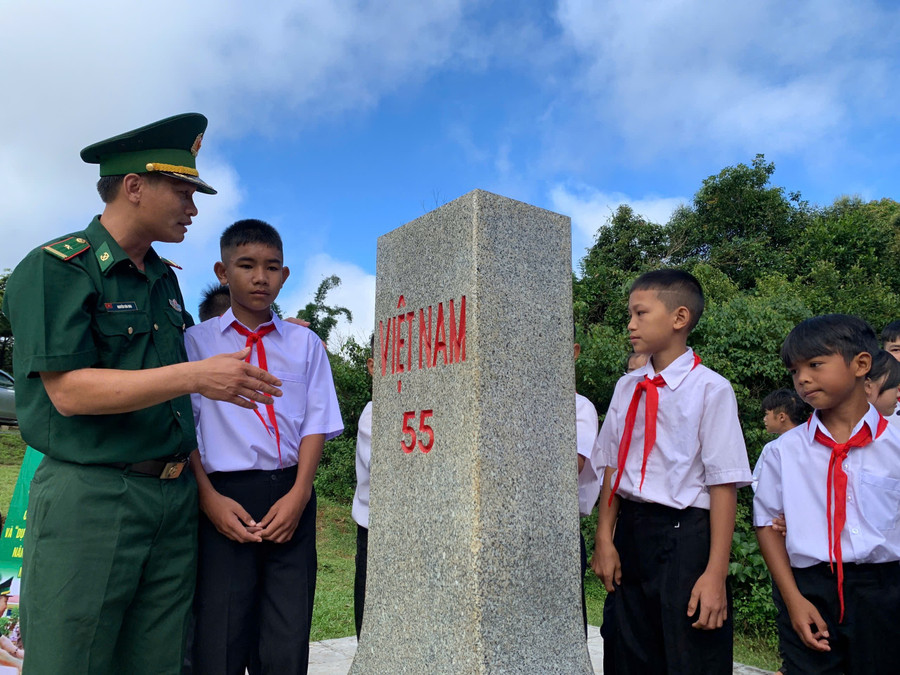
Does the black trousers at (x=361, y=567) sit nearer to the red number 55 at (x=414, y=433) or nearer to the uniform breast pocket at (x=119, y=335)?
the red number 55 at (x=414, y=433)

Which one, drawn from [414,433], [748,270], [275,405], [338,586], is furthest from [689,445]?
[748,270]

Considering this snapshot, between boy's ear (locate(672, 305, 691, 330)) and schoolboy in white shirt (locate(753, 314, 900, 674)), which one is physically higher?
boy's ear (locate(672, 305, 691, 330))

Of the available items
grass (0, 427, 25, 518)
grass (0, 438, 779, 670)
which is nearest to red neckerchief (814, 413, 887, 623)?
grass (0, 438, 779, 670)

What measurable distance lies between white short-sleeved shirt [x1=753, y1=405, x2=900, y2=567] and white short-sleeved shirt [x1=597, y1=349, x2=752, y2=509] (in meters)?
0.26

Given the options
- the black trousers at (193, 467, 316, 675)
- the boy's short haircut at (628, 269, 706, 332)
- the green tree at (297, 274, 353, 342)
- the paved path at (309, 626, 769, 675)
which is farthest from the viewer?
the green tree at (297, 274, 353, 342)

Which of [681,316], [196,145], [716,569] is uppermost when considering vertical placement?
[196,145]

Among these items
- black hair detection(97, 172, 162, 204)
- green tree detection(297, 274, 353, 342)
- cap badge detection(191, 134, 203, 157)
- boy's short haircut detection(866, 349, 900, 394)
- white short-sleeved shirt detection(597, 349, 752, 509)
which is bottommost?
white short-sleeved shirt detection(597, 349, 752, 509)

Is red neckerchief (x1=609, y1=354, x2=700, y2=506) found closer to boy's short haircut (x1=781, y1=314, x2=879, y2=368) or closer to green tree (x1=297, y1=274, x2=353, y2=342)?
boy's short haircut (x1=781, y1=314, x2=879, y2=368)

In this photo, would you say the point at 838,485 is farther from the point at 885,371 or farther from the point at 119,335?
the point at 119,335

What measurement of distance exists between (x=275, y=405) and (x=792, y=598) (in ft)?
6.32

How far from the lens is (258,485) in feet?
8.25

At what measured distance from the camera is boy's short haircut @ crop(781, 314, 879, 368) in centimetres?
250

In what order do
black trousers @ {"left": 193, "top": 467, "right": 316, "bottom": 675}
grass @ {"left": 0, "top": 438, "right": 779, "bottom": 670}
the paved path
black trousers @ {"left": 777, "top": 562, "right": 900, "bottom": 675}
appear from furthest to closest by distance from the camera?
grass @ {"left": 0, "top": 438, "right": 779, "bottom": 670}
the paved path
black trousers @ {"left": 193, "top": 467, "right": 316, "bottom": 675}
black trousers @ {"left": 777, "top": 562, "right": 900, "bottom": 675}

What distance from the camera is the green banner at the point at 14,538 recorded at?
337 cm
